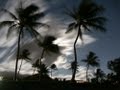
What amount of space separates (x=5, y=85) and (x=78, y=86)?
684 centimetres

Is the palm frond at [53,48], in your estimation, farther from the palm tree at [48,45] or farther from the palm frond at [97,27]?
the palm frond at [97,27]

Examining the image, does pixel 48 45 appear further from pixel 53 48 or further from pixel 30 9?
pixel 30 9

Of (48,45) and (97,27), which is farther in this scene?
(48,45)

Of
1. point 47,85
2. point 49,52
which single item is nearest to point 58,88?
point 47,85

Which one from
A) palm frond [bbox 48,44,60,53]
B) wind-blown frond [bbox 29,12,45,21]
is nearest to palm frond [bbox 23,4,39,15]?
wind-blown frond [bbox 29,12,45,21]

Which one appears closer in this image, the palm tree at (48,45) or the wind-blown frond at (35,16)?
the wind-blown frond at (35,16)

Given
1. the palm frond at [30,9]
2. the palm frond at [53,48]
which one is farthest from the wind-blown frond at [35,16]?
the palm frond at [53,48]

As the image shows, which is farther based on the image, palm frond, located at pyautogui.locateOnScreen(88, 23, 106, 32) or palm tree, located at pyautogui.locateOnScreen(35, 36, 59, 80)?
palm tree, located at pyautogui.locateOnScreen(35, 36, 59, 80)

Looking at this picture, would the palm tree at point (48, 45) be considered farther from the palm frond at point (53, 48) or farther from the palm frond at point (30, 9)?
the palm frond at point (30, 9)

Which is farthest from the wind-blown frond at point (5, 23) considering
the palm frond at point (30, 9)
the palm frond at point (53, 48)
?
the palm frond at point (53, 48)

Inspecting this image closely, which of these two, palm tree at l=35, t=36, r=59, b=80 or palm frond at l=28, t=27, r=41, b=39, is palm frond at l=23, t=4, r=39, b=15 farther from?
palm tree at l=35, t=36, r=59, b=80

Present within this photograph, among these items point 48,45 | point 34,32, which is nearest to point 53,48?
point 48,45

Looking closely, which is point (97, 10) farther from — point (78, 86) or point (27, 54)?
point (27, 54)

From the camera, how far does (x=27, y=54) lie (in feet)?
Result: 228
